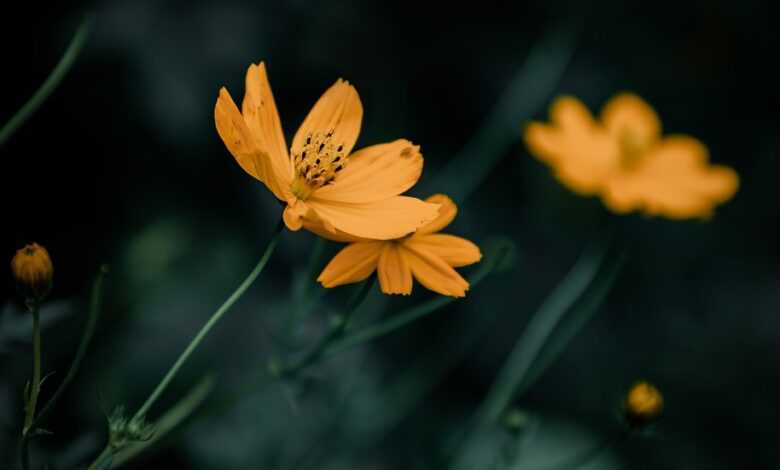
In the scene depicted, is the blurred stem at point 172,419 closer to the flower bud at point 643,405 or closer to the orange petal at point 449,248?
the orange petal at point 449,248

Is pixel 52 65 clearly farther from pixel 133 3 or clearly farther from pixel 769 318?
pixel 769 318

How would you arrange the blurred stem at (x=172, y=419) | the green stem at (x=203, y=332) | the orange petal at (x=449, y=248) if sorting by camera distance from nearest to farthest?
the green stem at (x=203, y=332) < the orange petal at (x=449, y=248) < the blurred stem at (x=172, y=419)

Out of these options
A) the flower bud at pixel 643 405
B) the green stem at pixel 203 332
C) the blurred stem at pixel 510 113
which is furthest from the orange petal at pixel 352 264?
the blurred stem at pixel 510 113

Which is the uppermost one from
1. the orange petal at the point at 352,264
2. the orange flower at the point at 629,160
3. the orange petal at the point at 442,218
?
the orange petal at the point at 442,218

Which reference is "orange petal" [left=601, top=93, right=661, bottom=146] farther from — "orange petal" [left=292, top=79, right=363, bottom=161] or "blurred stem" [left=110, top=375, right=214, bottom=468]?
"blurred stem" [left=110, top=375, right=214, bottom=468]

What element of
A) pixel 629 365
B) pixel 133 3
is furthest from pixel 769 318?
pixel 133 3

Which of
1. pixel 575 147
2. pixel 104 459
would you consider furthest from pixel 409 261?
pixel 575 147

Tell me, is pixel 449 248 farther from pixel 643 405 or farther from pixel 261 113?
pixel 643 405

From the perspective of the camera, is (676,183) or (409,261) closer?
(409,261)

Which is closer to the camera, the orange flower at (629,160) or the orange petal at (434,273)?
the orange petal at (434,273)
